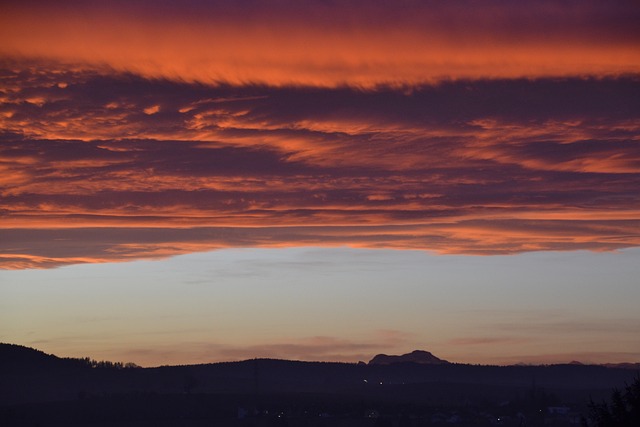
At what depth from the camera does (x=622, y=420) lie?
5681 centimetres

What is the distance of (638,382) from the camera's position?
5869cm

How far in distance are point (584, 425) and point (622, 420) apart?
249 centimetres

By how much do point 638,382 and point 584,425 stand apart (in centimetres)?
382

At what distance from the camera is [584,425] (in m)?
58.6

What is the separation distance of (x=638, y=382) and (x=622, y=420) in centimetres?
292
